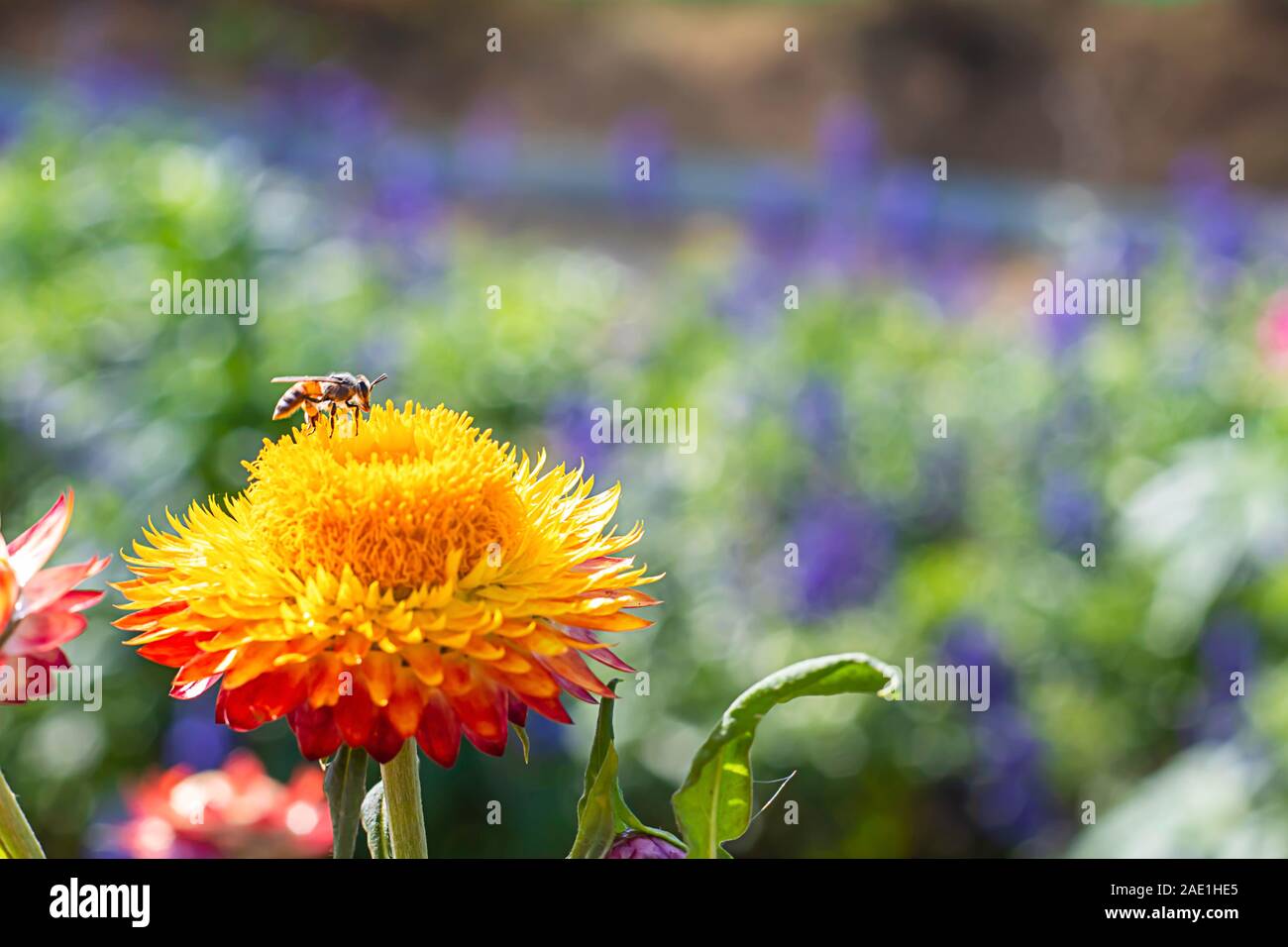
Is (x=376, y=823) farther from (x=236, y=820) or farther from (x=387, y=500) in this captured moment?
(x=236, y=820)

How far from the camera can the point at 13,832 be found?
1.99 ft

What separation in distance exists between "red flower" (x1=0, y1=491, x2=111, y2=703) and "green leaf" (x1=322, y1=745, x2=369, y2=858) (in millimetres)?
126

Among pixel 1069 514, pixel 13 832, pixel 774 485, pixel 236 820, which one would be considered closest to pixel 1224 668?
pixel 1069 514

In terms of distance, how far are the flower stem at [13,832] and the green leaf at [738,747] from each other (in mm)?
272

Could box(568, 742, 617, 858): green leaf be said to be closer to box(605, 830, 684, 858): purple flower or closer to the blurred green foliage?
box(605, 830, 684, 858): purple flower

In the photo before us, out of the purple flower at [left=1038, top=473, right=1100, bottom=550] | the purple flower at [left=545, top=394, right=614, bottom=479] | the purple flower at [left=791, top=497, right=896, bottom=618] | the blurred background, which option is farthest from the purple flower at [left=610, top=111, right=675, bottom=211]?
the purple flower at [left=1038, top=473, right=1100, bottom=550]

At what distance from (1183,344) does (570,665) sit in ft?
8.87

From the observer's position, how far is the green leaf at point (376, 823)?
2.22ft

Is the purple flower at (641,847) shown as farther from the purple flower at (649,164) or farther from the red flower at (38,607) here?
the purple flower at (649,164)

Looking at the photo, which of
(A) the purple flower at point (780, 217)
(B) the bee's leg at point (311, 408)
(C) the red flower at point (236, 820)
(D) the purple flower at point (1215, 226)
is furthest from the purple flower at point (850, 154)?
(B) the bee's leg at point (311, 408)

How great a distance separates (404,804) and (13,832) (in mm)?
161

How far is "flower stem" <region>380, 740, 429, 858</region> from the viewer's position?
2.09 feet

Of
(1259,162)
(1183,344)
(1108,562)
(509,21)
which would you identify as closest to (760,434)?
(1108,562)

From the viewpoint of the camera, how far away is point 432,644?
0.66 meters
